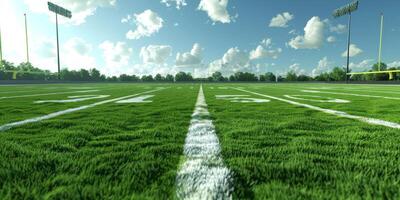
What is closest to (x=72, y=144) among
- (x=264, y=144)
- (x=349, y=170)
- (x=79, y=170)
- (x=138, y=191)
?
(x=79, y=170)

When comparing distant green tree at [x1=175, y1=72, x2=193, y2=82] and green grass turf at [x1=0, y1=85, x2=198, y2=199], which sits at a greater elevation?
distant green tree at [x1=175, y1=72, x2=193, y2=82]

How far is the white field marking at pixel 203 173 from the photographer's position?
1160 mm

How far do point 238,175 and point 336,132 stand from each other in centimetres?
177

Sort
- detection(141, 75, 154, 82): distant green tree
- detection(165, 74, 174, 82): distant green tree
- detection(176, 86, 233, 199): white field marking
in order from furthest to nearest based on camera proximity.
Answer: detection(165, 74, 174, 82): distant green tree, detection(141, 75, 154, 82): distant green tree, detection(176, 86, 233, 199): white field marking

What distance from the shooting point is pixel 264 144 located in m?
2.01

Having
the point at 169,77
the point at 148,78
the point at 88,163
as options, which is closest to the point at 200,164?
the point at 88,163

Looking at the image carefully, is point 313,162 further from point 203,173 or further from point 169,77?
point 169,77

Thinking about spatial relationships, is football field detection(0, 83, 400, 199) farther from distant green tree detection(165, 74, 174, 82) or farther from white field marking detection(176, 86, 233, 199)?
distant green tree detection(165, 74, 174, 82)

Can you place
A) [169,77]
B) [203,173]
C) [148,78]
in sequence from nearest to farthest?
[203,173] < [148,78] < [169,77]

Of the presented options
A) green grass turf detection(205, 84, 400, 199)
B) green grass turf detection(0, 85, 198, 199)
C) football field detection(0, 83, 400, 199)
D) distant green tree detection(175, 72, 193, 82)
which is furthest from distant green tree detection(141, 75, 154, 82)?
green grass turf detection(205, 84, 400, 199)

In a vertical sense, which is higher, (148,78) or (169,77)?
(169,77)

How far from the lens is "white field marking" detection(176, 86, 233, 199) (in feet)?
3.80

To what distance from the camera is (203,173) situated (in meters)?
1.40

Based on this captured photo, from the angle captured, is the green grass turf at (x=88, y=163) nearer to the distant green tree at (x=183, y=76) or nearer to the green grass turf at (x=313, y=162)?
the green grass turf at (x=313, y=162)
